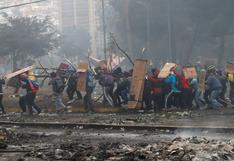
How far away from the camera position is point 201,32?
1946 inches

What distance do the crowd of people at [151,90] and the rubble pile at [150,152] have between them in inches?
370

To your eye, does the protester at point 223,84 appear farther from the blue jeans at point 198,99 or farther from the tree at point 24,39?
the tree at point 24,39

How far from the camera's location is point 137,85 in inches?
A: 777

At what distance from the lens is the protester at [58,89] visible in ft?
66.4

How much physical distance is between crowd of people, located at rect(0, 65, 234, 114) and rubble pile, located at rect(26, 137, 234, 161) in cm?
940

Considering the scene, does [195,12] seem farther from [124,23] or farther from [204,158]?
[204,158]

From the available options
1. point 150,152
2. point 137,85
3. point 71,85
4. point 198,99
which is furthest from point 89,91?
point 150,152

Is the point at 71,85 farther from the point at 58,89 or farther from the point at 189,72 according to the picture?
the point at 189,72

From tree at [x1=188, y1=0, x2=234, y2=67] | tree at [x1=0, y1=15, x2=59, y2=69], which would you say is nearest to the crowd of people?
tree at [x1=188, y1=0, x2=234, y2=67]

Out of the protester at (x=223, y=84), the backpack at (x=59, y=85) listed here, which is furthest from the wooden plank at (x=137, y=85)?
the protester at (x=223, y=84)

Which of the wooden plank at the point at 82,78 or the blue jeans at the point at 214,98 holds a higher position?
the wooden plank at the point at 82,78

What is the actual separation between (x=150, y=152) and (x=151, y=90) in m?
10.8

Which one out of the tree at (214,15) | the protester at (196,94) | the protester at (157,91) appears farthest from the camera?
the tree at (214,15)

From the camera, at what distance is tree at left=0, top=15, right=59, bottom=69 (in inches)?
2055
